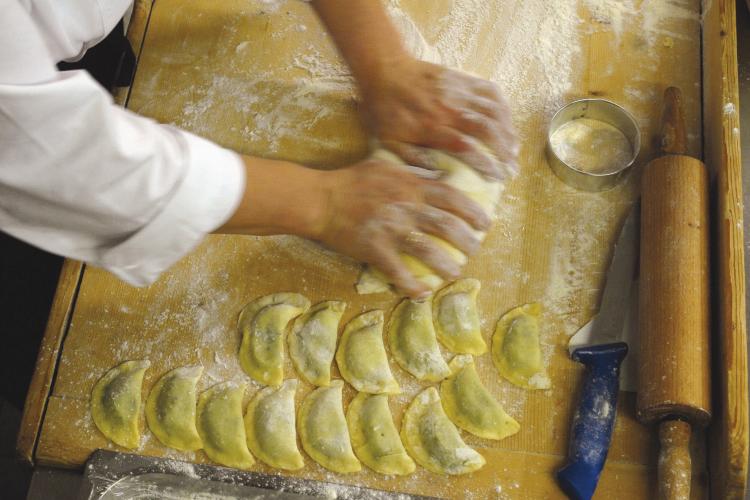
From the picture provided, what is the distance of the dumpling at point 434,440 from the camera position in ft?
3.41

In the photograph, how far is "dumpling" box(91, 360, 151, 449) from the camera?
1.08 m

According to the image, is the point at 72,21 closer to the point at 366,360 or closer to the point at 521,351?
the point at 366,360

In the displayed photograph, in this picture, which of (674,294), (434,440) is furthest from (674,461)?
(434,440)

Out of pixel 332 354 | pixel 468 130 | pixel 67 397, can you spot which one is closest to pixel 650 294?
pixel 468 130

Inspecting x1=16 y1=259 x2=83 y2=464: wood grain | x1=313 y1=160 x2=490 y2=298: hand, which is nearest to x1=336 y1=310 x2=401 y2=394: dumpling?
x1=313 y1=160 x2=490 y2=298: hand

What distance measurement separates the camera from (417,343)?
3.66 ft

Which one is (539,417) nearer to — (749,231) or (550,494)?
(550,494)

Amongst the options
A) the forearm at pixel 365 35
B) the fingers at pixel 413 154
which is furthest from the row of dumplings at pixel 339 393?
the forearm at pixel 365 35

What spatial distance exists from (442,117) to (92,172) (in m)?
0.57

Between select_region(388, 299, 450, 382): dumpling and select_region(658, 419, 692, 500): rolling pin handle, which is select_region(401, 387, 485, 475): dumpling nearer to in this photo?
select_region(388, 299, 450, 382): dumpling

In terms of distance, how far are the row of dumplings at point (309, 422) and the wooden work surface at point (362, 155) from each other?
2 centimetres

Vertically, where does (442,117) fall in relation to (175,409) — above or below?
above

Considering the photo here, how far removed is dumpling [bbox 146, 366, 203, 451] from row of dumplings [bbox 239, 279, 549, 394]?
9cm

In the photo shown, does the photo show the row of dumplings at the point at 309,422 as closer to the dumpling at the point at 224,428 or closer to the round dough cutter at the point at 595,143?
the dumpling at the point at 224,428
